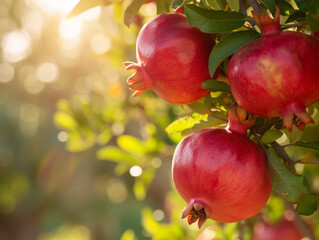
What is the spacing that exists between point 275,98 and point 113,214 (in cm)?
1044

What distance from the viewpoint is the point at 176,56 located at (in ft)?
1.99

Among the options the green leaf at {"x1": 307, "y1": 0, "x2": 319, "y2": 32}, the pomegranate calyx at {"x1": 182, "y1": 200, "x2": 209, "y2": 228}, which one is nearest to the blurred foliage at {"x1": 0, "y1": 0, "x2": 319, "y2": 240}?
the green leaf at {"x1": 307, "y1": 0, "x2": 319, "y2": 32}

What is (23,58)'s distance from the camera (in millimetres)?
5391

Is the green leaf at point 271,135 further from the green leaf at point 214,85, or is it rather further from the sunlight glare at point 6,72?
the sunlight glare at point 6,72

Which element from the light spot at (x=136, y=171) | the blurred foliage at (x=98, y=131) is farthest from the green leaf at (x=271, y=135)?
the light spot at (x=136, y=171)

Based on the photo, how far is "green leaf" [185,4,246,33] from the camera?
0.58 metres

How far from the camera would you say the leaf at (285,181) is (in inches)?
22.3

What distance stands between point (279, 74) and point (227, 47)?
0.09 m

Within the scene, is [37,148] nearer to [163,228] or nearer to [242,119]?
[163,228]

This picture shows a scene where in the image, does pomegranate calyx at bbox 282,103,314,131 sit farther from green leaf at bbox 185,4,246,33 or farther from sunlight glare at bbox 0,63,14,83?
sunlight glare at bbox 0,63,14,83

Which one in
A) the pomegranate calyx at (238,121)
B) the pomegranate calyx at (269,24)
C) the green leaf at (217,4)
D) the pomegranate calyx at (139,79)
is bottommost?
the pomegranate calyx at (238,121)

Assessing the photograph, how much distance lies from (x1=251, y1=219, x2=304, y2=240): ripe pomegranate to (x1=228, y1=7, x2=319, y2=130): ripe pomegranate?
2.60 feet

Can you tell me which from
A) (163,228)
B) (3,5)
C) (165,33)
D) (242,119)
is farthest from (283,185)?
(3,5)

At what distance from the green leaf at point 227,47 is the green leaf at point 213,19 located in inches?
0.7
